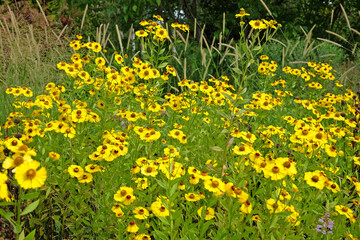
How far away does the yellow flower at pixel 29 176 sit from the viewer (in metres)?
1.12

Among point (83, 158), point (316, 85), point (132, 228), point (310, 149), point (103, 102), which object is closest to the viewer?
point (132, 228)

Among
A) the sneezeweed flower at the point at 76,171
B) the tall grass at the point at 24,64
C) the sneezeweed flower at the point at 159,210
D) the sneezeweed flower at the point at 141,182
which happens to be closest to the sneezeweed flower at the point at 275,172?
the sneezeweed flower at the point at 159,210

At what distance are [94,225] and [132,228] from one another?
1.07ft

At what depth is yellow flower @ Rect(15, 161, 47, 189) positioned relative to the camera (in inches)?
44.3

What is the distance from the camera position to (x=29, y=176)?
3.77 ft

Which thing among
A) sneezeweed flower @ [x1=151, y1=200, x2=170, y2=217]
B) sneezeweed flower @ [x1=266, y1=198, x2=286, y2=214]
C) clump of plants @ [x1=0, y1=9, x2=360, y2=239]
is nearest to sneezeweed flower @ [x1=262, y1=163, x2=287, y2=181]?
clump of plants @ [x1=0, y1=9, x2=360, y2=239]

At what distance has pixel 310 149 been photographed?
2.24 meters

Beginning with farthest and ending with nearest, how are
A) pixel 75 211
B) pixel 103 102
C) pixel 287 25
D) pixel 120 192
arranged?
pixel 287 25 → pixel 103 102 → pixel 75 211 → pixel 120 192

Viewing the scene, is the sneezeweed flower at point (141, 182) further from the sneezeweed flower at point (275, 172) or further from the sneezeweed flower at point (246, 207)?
the sneezeweed flower at point (275, 172)

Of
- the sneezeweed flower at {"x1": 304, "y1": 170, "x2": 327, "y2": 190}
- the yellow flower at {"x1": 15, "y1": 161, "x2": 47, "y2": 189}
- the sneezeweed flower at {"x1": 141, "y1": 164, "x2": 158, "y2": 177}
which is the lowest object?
the sneezeweed flower at {"x1": 141, "y1": 164, "x2": 158, "y2": 177}

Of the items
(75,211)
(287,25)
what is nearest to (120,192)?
(75,211)

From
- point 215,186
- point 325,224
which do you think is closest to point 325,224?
point 325,224

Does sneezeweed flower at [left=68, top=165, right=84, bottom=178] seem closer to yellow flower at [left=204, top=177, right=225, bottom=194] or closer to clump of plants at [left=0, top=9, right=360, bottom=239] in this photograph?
clump of plants at [left=0, top=9, right=360, bottom=239]

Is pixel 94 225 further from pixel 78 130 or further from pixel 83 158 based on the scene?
pixel 78 130
